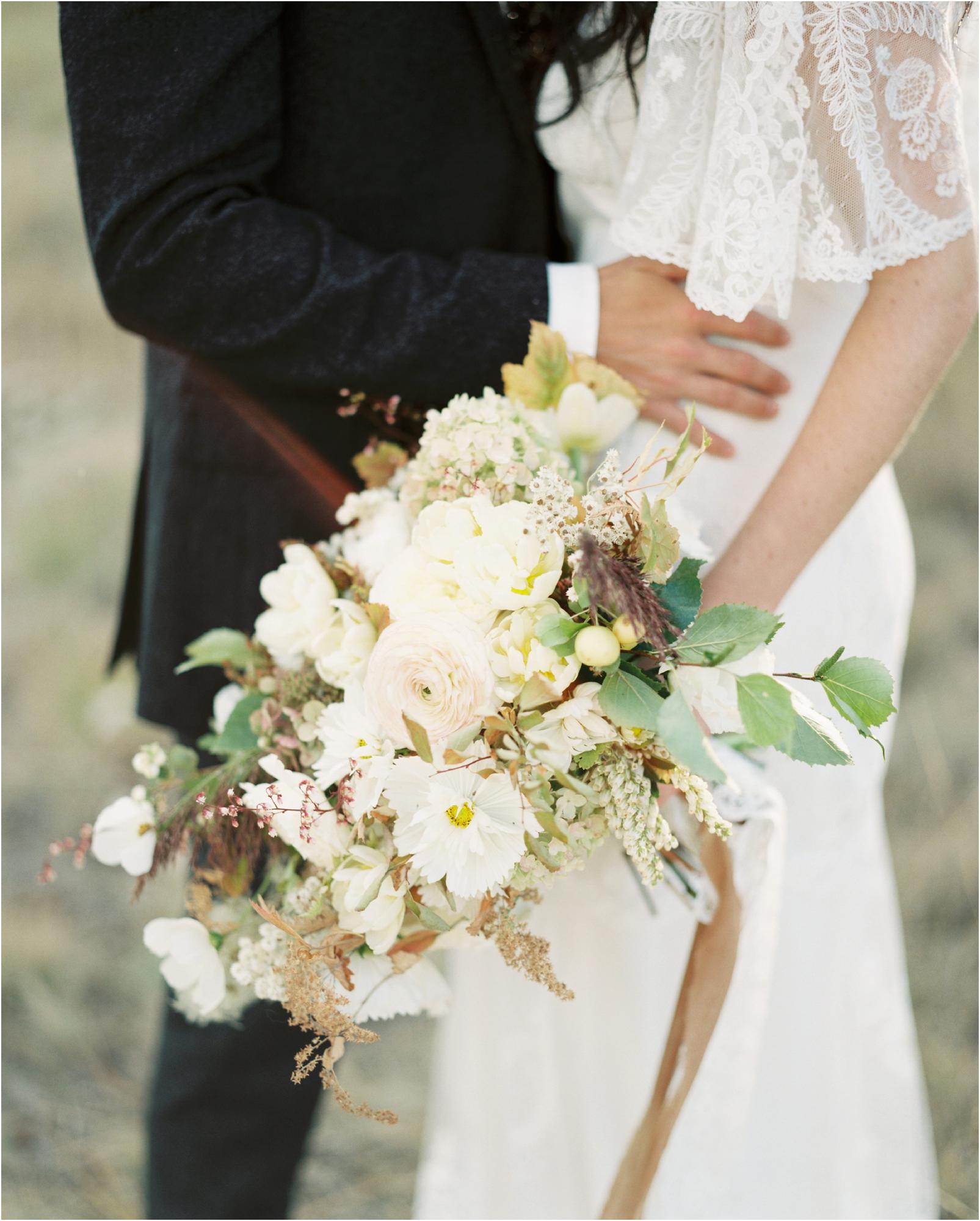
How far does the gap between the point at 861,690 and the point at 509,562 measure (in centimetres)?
27

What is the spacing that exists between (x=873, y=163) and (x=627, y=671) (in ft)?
1.66

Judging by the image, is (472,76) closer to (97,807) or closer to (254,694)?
(254,694)

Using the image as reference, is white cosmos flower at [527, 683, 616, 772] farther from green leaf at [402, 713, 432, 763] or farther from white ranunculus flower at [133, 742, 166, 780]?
white ranunculus flower at [133, 742, 166, 780]

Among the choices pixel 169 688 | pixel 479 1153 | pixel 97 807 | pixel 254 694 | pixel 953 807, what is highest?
pixel 254 694

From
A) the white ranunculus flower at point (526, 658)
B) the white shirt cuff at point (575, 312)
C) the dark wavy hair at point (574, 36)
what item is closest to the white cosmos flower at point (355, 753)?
the white ranunculus flower at point (526, 658)

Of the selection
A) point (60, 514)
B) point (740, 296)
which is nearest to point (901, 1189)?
point (740, 296)

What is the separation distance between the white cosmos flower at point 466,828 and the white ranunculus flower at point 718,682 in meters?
0.14

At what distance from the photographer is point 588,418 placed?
2.94ft

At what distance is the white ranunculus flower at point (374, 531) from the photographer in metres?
0.84

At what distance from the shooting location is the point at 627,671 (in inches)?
26.8

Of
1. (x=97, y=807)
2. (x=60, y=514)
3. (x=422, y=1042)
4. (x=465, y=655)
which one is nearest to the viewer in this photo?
(x=465, y=655)

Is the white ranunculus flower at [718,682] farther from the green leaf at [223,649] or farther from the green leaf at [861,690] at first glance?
the green leaf at [223,649]

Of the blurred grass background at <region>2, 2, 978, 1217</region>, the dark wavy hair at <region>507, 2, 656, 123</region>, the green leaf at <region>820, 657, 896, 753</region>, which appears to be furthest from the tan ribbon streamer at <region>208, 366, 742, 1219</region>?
the blurred grass background at <region>2, 2, 978, 1217</region>

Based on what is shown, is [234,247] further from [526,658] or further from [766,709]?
[766,709]
